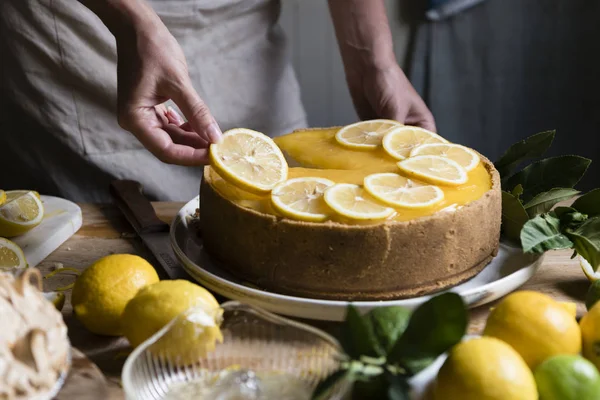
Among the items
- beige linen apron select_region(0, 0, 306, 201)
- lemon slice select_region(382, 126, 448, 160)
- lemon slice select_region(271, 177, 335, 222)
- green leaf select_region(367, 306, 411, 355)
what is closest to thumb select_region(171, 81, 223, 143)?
lemon slice select_region(271, 177, 335, 222)

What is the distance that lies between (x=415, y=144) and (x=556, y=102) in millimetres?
2315

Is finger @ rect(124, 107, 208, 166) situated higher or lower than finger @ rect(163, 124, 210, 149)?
higher

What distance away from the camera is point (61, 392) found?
1206mm

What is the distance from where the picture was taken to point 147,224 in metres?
2.15

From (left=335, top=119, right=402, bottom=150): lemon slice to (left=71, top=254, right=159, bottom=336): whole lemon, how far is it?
77 centimetres

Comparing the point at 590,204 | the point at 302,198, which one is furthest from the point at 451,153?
the point at 302,198

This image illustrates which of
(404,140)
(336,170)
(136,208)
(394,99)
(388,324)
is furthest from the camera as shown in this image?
(394,99)

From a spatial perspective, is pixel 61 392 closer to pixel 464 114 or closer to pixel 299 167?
pixel 299 167

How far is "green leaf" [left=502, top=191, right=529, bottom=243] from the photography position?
6.48 ft

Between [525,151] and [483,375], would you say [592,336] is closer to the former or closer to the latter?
[483,375]

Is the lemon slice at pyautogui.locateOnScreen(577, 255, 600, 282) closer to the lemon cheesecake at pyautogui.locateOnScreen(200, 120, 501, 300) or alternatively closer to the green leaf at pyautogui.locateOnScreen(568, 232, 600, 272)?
the green leaf at pyautogui.locateOnScreen(568, 232, 600, 272)

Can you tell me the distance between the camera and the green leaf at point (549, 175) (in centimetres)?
204

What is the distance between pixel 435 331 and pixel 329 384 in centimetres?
20

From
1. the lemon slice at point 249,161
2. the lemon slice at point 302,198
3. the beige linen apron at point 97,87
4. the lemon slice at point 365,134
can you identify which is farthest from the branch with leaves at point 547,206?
the beige linen apron at point 97,87
